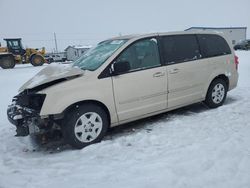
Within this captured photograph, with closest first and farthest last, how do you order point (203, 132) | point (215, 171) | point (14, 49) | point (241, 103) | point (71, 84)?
point (215, 171), point (71, 84), point (203, 132), point (241, 103), point (14, 49)

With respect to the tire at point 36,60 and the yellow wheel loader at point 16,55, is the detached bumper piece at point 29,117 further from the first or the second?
the tire at point 36,60

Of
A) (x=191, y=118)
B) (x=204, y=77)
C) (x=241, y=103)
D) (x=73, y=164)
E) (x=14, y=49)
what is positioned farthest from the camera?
(x=14, y=49)

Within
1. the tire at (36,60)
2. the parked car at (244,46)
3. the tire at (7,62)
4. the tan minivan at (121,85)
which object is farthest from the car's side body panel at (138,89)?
the parked car at (244,46)

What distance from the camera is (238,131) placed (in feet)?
14.1

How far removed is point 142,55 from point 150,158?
1.97m

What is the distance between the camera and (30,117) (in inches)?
157

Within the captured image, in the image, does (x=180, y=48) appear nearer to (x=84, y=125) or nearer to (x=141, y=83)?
(x=141, y=83)

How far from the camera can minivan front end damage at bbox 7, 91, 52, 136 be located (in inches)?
157

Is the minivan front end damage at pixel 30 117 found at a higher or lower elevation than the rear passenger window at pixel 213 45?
lower

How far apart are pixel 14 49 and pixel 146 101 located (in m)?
23.1

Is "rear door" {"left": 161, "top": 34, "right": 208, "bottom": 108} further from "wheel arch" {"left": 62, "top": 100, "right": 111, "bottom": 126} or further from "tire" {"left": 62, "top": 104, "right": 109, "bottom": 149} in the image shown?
"tire" {"left": 62, "top": 104, "right": 109, "bottom": 149}

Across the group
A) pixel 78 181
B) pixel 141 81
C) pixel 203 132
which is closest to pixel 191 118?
pixel 203 132

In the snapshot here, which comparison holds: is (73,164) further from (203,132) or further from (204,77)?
(204,77)

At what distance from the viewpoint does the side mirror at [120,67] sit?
4.34 metres
